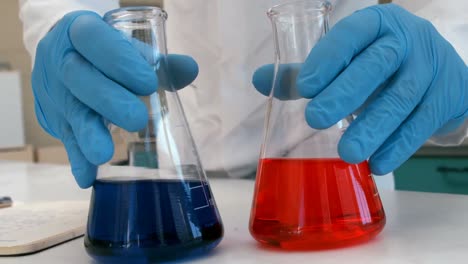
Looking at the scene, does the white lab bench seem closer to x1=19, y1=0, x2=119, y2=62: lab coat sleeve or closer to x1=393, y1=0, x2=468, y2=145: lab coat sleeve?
x1=393, y1=0, x2=468, y2=145: lab coat sleeve

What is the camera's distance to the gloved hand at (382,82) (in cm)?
55

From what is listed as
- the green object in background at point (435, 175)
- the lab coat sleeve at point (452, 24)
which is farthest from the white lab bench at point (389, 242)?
the green object in background at point (435, 175)

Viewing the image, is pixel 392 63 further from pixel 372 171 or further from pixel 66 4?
pixel 66 4

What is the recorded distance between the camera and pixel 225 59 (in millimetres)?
1200

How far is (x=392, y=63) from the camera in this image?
0.60 meters

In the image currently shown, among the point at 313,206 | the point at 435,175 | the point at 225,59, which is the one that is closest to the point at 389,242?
the point at 313,206

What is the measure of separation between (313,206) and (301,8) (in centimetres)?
21

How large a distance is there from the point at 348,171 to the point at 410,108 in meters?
0.12

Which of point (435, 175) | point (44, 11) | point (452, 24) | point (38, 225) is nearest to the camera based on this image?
point (38, 225)

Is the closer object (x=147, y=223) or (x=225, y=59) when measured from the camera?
(x=147, y=223)

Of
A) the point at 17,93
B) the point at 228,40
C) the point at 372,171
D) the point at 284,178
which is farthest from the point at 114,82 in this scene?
the point at 17,93

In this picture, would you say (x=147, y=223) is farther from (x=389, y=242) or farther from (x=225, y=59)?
(x=225, y=59)

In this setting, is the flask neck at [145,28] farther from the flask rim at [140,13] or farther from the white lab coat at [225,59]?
the white lab coat at [225,59]

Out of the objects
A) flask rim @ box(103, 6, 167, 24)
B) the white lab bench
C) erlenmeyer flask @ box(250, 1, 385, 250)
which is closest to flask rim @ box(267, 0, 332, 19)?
erlenmeyer flask @ box(250, 1, 385, 250)
